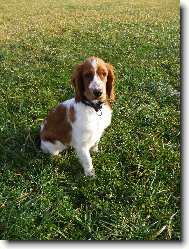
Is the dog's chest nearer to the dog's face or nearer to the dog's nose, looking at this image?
the dog's face

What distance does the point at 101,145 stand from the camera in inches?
265

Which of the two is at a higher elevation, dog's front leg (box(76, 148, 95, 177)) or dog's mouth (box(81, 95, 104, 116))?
dog's mouth (box(81, 95, 104, 116))

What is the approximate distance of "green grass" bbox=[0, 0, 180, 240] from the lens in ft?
16.8

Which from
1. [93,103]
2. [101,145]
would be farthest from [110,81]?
[101,145]

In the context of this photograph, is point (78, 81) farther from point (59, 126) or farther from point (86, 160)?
point (86, 160)

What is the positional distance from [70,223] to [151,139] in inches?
93.8

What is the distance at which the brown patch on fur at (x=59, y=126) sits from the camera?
19.8 ft

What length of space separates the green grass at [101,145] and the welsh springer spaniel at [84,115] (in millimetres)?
309

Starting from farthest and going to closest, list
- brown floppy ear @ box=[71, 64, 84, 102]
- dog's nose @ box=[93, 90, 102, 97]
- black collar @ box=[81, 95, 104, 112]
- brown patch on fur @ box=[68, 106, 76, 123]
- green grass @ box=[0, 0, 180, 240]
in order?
brown patch on fur @ box=[68, 106, 76, 123], black collar @ box=[81, 95, 104, 112], brown floppy ear @ box=[71, 64, 84, 102], dog's nose @ box=[93, 90, 102, 97], green grass @ box=[0, 0, 180, 240]

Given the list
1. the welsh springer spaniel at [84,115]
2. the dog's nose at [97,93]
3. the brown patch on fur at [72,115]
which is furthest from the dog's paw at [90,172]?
the dog's nose at [97,93]

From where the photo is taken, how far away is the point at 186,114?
682cm

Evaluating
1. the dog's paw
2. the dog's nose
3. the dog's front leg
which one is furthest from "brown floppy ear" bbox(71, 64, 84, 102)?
the dog's paw

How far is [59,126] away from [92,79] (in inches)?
46.4

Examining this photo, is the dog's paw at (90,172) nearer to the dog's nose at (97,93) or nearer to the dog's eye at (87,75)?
the dog's nose at (97,93)
